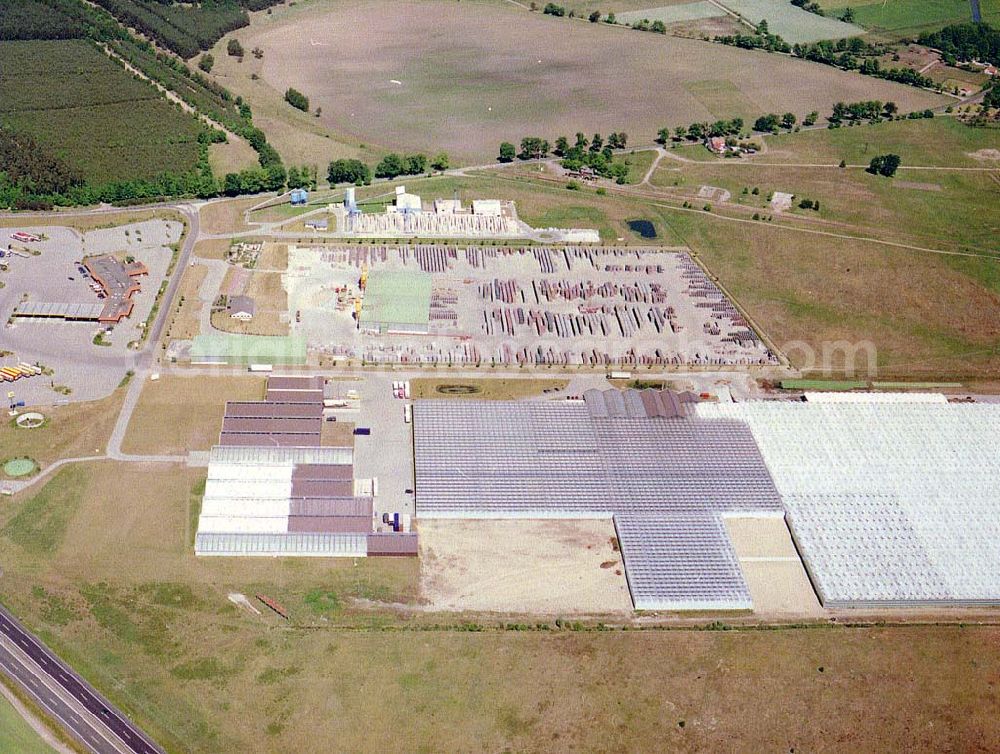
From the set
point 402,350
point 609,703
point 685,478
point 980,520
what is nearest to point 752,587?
point 685,478

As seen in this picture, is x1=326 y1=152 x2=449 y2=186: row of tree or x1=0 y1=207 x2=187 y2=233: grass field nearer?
x1=0 y1=207 x2=187 y2=233: grass field

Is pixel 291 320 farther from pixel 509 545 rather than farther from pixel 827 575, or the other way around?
pixel 827 575

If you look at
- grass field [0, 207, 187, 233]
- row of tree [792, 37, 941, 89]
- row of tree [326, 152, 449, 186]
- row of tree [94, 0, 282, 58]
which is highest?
row of tree [792, 37, 941, 89]

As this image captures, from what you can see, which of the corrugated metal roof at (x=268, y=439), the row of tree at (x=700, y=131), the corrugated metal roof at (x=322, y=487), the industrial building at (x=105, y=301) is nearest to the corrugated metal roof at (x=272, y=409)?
the corrugated metal roof at (x=268, y=439)

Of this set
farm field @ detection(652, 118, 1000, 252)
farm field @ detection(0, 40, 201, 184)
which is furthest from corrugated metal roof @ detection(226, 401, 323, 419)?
farm field @ detection(652, 118, 1000, 252)

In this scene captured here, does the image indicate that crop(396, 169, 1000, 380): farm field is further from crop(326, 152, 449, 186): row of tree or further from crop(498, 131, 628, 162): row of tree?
crop(498, 131, 628, 162): row of tree

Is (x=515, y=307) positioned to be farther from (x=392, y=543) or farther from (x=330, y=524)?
(x=330, y=524)

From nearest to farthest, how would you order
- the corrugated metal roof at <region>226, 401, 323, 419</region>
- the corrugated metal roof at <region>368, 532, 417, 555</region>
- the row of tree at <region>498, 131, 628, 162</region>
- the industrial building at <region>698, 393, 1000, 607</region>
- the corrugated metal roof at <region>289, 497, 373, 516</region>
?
the corrugated metal roof at <region>368, 532, 417, 555</region> < the industrial building at <region>698, 393, 1000, 607</region> < the corrugated metal roof at <region>289, 497, 373, 516</region> < the corrugated metal roof at <region>226, 401, 323, 419</region> < the row of tree at <region>498, 131, 628, 162</region>
